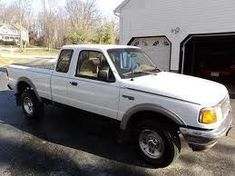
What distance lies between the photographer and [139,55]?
6.55m

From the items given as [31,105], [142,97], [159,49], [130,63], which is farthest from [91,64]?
[159,49]

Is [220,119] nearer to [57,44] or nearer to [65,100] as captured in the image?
[65,100]

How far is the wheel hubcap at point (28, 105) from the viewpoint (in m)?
7.91

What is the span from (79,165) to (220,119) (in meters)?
2.41

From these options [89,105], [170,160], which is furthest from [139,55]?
[170,160]

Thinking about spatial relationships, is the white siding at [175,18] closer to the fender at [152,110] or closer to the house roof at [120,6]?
the house roof at [120,6]

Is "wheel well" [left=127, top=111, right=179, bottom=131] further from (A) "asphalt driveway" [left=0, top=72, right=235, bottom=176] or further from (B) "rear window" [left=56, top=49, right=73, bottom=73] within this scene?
(B) "rear window" [left=56, top=49, right=73, bottom=73]

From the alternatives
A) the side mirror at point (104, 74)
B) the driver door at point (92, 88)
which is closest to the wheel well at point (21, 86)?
the driver door at point (92, 88)

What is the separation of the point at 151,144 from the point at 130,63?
164 centimetres

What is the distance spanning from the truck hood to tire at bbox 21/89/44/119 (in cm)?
313

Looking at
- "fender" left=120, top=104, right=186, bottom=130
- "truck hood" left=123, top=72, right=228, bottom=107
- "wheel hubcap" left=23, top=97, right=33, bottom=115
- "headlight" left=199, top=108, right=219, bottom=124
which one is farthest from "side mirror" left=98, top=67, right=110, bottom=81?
"wheel hubcap" left=23, top=97, right=33, bottom=115

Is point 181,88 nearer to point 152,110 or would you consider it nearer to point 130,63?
point 152,110

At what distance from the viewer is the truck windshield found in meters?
5.85

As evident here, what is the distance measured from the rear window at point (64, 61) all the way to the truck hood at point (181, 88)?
1679 millimetres
